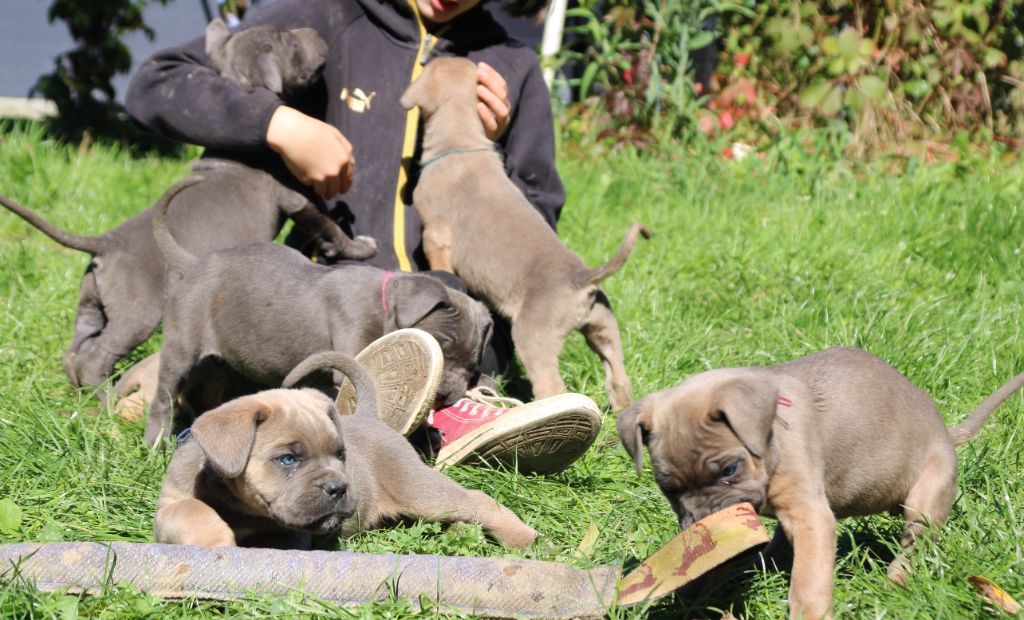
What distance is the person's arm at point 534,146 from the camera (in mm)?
5879

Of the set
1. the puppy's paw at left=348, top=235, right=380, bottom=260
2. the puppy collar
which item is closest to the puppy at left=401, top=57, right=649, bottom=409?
the puppy collar

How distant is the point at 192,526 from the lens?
121 inches

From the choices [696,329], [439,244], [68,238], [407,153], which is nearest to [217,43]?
[407,153]

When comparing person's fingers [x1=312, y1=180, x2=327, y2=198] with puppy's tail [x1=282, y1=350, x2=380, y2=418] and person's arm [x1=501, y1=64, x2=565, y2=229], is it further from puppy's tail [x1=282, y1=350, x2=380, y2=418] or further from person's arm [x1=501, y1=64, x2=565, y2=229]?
puppy's tail [x1=282, y1=350, x2=380, y2=418]

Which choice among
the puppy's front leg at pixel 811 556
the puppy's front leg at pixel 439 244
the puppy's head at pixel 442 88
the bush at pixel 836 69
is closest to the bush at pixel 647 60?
the bush at pixel 836 69

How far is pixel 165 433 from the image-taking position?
4188 mm

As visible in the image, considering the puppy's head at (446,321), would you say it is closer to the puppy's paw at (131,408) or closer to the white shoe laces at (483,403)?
Answer: the white shoe laces at (483,403)

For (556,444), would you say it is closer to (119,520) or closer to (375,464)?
(375,464)

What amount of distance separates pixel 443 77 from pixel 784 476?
3.17 m

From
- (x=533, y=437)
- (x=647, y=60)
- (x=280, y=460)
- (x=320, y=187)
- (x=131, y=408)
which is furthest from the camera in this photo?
(x=647, y=60)

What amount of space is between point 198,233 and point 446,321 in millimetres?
1343

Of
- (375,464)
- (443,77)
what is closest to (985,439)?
(375,464)

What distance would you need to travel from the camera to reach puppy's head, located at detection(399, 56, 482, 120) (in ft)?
18.0

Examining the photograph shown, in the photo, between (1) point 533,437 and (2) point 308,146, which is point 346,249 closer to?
(2) point 308,146
